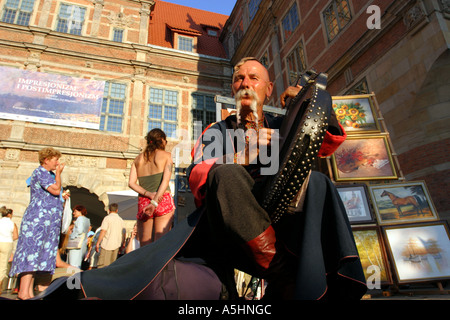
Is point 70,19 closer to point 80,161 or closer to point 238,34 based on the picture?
point 80,161

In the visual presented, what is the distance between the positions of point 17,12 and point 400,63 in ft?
57.9

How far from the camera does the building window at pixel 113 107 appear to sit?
13809 mm

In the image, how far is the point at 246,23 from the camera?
16.0 metres

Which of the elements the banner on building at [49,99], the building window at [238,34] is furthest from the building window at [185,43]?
the banner on building at [49,99]

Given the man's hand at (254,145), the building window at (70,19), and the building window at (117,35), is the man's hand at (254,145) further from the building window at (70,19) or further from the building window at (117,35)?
the building window at (70,19)

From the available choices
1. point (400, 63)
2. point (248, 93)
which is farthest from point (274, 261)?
point (400, 63)

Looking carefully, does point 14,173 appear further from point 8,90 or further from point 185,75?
point 185,75

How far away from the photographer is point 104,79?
1423 cm

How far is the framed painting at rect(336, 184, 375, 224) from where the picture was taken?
3494mm

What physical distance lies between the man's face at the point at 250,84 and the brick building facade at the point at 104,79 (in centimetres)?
1223

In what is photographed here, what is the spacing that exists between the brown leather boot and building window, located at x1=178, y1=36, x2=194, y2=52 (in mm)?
18067

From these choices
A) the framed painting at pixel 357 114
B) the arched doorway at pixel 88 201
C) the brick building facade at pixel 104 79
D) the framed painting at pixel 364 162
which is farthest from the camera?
the arched doorway at pixel 88 201

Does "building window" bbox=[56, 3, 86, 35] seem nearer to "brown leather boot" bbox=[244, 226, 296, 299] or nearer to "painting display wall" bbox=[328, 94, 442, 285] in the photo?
"painting display wall" bbox=[328, 94, 442, 285]
